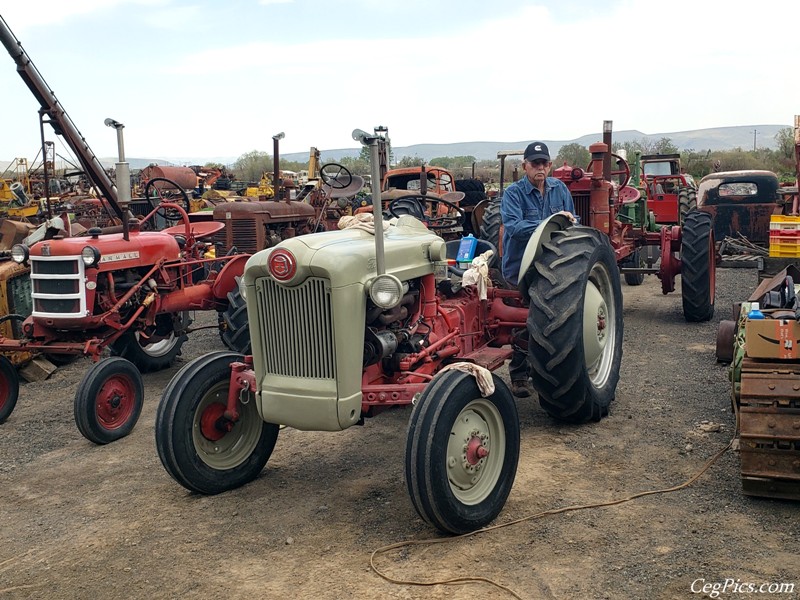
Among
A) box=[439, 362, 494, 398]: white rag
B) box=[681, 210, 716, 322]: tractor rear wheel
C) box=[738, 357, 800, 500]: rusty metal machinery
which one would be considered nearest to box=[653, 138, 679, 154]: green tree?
box=[681, 210, 716, 322]: tractor rear wheel

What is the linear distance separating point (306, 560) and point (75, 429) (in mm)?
3332

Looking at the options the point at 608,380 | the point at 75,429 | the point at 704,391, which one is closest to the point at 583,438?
the point at 608,380

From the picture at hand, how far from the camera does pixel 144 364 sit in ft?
25.5

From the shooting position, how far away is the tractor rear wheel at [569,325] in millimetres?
4781

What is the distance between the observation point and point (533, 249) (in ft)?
16.3

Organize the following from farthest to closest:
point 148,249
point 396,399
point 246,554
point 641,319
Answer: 1. point 641,319
2. point 148,249
3. point 396,399
4. point 246,554

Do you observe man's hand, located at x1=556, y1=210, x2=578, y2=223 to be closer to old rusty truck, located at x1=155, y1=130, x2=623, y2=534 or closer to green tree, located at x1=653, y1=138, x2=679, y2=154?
old rusty truck, located at x1=155, y1=130, x2=623, y2=534

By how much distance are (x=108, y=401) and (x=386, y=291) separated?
291 cm

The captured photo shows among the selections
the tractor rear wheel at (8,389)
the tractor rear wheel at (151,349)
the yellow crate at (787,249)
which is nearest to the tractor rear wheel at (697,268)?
the yellow crate at (787,249)

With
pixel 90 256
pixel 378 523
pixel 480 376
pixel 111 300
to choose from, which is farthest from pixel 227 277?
pixel 480 376

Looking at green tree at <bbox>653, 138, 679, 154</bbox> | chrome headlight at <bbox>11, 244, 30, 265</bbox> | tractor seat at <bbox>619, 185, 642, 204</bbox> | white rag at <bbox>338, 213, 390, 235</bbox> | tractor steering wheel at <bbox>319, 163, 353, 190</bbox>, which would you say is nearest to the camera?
white rag at <bbox>338, 213, 390, 235</bbox>

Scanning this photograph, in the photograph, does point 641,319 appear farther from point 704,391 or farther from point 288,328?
point 288,328

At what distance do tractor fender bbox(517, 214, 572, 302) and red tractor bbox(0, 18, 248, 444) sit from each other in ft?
10.0

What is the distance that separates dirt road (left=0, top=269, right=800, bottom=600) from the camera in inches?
130
